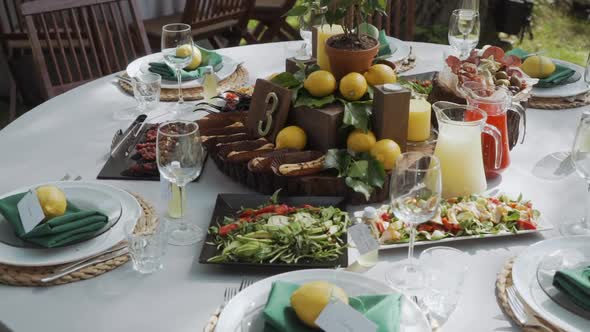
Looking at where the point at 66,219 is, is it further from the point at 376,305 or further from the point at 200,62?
the point at 200,62

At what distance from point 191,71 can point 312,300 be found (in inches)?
45.6

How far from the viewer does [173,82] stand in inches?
76.5

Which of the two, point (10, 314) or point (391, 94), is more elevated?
point (391, 94)

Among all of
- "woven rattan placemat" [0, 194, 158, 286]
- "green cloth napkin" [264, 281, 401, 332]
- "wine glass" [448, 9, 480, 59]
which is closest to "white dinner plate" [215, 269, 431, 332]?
"green cloth napkin" [264, 281, 401, 332]

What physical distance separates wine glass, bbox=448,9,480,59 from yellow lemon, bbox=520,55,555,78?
0.51 ft

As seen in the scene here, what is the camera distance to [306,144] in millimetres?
1538

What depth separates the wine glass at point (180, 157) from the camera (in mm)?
1231

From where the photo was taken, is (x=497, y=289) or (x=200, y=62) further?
(x=200, y=62)

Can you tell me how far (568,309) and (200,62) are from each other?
130 centimetres

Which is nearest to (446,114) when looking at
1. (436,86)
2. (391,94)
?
(391,94)

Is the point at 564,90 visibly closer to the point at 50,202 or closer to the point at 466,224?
the point at 466,224

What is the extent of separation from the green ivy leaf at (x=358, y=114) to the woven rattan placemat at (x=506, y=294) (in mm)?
420

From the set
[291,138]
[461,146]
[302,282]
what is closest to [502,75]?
[461,146]

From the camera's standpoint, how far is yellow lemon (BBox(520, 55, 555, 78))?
1.88 meters
